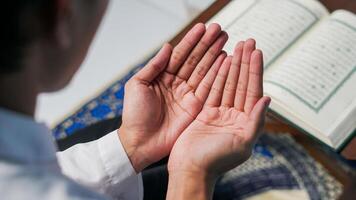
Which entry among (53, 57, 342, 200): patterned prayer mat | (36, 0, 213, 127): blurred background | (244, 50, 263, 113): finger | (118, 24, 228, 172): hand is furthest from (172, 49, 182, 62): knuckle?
(36, 0, 213, 127): blurred background

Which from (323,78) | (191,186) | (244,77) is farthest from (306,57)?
(191,186)

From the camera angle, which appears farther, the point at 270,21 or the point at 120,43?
the point at 120,43

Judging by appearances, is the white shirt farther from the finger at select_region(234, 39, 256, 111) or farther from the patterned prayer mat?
the patterned prayer mat

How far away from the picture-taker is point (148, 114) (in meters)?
0.65

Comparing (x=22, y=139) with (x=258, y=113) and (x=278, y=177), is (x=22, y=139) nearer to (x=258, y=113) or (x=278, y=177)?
(x=258, y=113)

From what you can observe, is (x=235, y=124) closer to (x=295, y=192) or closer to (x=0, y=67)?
(x=295, y=192)

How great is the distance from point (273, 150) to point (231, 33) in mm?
208

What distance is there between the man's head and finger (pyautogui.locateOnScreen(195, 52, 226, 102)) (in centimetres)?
27

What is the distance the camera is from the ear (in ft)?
1.13

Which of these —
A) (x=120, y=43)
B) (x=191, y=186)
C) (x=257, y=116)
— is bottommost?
(x=120, y=43)

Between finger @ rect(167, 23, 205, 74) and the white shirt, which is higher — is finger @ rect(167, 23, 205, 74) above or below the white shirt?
above

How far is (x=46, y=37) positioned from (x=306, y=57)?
49 cm

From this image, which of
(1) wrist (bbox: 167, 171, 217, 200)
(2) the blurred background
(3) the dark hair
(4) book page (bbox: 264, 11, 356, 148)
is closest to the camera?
(3) the dark hair

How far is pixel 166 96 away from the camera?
0.68 meters
